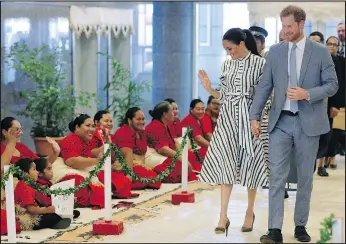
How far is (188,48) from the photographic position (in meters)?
12.5

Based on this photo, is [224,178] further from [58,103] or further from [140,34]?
[140,34]

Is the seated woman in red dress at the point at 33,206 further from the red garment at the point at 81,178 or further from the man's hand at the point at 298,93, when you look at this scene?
the man's hand at the point at 298,93

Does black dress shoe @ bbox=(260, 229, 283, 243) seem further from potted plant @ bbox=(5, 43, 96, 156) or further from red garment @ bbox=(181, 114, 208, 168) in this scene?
potted plant @ bbox=(5, 43, 96, 156)

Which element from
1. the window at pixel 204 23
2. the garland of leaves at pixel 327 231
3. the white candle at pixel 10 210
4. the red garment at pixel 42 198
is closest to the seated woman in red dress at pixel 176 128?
the red garment at pixel 42 198

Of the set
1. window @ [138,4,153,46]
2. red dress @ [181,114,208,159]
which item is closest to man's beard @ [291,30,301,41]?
red dress @ [181,114,208,159]

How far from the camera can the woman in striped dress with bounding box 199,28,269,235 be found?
604 centimetres

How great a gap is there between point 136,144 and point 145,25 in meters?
4.44

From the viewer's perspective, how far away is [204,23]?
1336 cm

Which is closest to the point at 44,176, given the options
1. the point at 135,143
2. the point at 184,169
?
the point at 184,169

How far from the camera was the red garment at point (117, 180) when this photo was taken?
7.87 meters

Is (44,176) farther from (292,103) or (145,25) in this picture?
(145,25)

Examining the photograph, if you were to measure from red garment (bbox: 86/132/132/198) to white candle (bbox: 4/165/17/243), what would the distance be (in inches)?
84.9

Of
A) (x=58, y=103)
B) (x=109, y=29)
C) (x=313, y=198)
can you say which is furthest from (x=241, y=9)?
(x=313, y=198)

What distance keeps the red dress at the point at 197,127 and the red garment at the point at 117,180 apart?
1898 millimetres
